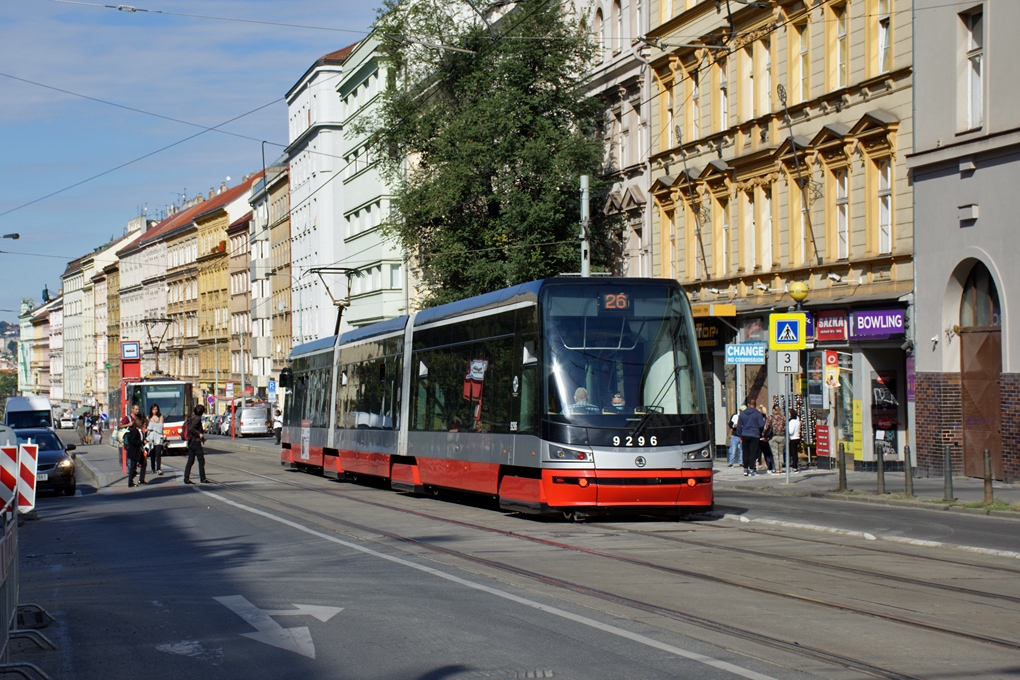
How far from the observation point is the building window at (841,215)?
31.0 metres

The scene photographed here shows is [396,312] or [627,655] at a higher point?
[396,312]

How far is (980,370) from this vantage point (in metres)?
26.8

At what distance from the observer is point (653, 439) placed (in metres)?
17.3

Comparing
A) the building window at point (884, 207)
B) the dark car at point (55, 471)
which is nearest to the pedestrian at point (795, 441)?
the building window at point (884, 207)

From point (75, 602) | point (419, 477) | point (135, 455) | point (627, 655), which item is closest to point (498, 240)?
point (135, 455)

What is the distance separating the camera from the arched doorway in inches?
1041

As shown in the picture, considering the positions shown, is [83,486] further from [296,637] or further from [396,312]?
[396,312]

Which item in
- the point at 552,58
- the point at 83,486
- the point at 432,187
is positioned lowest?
the point at 83,486

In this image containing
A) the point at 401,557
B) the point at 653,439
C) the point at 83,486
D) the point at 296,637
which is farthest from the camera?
the point at 83,486

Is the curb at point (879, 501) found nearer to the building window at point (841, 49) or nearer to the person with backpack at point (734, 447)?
the person with backpack at point (734, 447)

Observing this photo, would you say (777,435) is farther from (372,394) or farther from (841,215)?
(372,394)

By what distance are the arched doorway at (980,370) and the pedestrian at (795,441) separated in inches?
205

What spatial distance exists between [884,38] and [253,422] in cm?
5750

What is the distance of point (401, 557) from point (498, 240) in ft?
86.1
